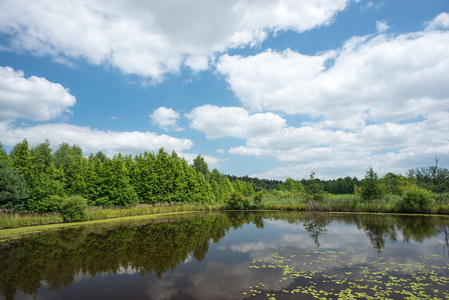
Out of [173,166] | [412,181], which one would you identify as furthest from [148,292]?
[412,181]

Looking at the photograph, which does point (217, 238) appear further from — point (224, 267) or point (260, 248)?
point (224, 267)

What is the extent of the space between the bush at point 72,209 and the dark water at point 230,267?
7.87 m

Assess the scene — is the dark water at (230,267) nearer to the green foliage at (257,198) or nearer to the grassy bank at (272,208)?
the grassy bank at (272,208)

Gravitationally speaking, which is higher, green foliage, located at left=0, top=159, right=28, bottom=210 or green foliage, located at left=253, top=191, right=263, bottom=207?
green foliage, located at left=0, top=159, right=28, bottom=210

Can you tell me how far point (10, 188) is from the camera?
73.6ft

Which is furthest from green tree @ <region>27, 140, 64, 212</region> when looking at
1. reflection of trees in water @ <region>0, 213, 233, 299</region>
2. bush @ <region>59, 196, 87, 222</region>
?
reflection of trees in water @ <region>0, 213, 233, 299</region>

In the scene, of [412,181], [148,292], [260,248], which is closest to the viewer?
[148,292]

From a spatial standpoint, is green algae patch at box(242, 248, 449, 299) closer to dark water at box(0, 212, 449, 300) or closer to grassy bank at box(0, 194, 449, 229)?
dark water at box(0, 212, 449, 300)

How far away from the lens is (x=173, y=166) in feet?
141

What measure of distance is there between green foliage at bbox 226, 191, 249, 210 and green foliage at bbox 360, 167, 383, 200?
19067 millimetres

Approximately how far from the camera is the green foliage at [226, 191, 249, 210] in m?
42.3

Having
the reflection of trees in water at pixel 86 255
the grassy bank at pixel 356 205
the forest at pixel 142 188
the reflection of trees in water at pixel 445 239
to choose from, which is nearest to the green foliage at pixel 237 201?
the forest at pixel 142 188

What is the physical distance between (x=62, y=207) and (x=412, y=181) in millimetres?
50757

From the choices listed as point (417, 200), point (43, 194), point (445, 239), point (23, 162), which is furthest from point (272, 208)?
point (23, 162)
